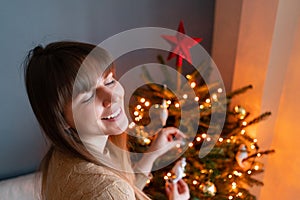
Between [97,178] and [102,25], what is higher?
[102,25]

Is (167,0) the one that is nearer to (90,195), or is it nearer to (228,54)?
(228,54)

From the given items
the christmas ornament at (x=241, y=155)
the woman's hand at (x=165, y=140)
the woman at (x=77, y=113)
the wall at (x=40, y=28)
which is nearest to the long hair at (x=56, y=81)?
the woman at (x=77, y=113)

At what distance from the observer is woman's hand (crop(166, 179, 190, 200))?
1.00m

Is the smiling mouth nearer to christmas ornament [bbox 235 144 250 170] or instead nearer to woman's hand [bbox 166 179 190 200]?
woman's hand [bbox 166 179 190 200]

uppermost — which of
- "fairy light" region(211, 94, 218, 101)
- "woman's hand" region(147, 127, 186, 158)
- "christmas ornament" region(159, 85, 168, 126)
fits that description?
"fairy light" region(211, 94, 218, 101)

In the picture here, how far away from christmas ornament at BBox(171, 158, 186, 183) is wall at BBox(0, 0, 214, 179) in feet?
1.89

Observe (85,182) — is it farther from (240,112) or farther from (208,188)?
(240,112)

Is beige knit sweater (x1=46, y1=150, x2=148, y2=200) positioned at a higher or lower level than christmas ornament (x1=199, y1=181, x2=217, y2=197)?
higher

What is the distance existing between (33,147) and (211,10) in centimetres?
107

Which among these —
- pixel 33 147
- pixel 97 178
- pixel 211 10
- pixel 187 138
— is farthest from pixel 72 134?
pixel 211 10

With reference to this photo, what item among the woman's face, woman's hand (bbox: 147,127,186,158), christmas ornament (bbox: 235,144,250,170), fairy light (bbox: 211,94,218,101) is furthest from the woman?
christmas ornament (bbox: 235,144,250,170)

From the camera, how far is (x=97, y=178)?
64cm

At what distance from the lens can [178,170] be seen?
106 cm

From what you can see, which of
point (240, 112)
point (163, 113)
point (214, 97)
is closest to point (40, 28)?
point (163, 113)
